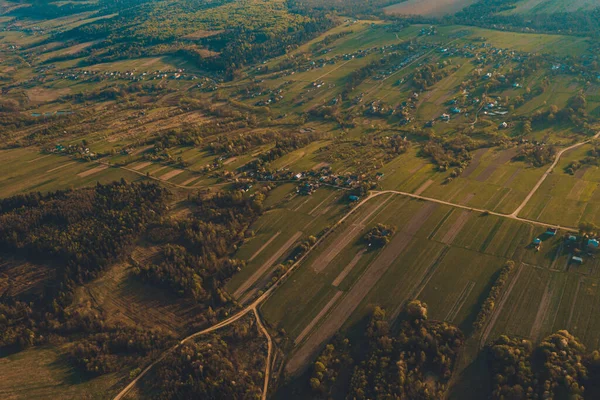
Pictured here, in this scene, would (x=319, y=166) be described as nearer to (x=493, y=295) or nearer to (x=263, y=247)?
(x=263, y=247)

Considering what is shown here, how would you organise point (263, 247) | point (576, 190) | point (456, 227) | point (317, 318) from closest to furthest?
1. point (317, 318)
2. point (456, 227)
3. point (263, 247)
4. point (576, 190)

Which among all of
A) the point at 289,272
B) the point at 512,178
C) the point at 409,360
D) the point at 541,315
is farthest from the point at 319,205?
the point at 541,315

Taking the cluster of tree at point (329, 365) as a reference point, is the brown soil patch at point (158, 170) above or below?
above

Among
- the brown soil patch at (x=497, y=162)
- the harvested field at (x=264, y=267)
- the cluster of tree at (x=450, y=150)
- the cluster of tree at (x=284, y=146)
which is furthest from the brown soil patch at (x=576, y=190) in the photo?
the cluster of tree at (x=284, y=146)

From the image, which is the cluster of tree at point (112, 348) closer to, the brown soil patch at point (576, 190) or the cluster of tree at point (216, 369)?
the cluster of tree at point (216, 369)

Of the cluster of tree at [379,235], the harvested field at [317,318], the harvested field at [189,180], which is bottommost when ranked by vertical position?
the harvested field at [317,318]
